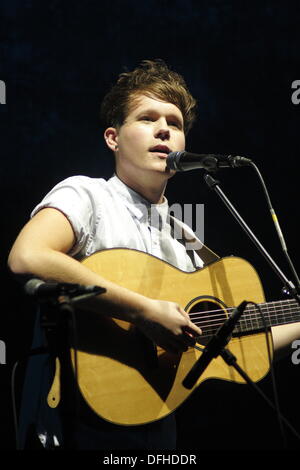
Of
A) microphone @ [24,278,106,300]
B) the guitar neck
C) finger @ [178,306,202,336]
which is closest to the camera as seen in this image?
microphone @ [24,278,106,300]

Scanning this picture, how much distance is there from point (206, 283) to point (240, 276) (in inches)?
8.3

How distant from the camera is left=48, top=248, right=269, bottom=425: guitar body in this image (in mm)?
1763

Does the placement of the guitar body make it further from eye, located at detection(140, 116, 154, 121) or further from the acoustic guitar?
eye, located at detection(140, 116, 154, 121)

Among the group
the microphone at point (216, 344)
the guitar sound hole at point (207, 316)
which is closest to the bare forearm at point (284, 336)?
the guitar sound hole at point (207, 316)

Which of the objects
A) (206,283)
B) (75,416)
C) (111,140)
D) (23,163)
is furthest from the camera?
(23,163)

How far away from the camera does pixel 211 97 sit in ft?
10.3

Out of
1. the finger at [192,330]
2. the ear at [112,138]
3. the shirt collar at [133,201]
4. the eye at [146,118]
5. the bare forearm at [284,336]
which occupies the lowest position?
the bare forearm at [284,336]

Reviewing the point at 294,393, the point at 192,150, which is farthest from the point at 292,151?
the point at 294,393

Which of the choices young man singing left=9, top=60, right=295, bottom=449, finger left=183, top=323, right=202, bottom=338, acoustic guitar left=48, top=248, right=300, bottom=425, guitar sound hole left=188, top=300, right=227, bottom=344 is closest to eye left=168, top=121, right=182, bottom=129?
young man singing left=9, top=60, right=295, bottom=449

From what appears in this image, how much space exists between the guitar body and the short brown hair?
2.75ft

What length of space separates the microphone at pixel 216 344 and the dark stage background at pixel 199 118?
34.9 inches

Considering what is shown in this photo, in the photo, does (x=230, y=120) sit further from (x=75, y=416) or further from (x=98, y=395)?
(x=75, y=416)

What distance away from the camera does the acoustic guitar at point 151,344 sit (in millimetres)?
1767

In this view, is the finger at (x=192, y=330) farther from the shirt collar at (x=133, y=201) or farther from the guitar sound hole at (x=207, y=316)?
the shirt collar at (x=133, y=201)
